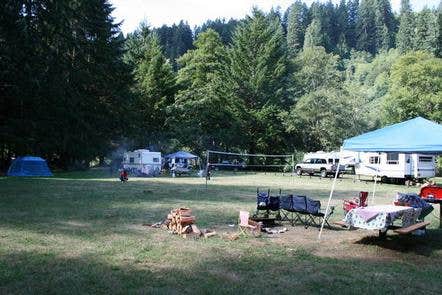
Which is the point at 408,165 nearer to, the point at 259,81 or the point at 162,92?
the point at 259,81

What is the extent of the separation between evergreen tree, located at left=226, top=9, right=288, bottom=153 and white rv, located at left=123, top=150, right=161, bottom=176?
38.8 feet

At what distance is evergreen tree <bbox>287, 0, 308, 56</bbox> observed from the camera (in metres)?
109

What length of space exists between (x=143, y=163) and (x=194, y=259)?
27041 millimetres

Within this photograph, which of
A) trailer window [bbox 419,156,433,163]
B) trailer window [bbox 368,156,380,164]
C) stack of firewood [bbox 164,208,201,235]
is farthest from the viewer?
trailer window [bbox 368,156,380,164]

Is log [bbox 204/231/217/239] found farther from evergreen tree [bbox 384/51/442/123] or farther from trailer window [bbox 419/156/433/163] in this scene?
evergreen tree [bbox 384/51/442/123]

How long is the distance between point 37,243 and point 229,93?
124 ft

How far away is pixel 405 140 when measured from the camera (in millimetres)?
9266

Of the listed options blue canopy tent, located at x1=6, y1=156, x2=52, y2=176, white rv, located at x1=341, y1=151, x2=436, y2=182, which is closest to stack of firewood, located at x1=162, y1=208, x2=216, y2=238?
white rv, located at x1=341, y1=151, x2=436, y2=182

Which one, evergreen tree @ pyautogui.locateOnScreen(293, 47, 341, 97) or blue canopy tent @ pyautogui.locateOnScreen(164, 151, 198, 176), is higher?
evergreen tree @ pyautogui.locateOnScreen(293, 47, 341, 97)

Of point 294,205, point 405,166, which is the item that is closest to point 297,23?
point 405,166

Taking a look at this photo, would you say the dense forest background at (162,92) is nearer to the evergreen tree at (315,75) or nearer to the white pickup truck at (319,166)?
the evergreen tree at (315,75)

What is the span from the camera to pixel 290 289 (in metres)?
5.71

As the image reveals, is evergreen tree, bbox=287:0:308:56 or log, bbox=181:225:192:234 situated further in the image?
evergreen tree, bbox=287:0:308:56

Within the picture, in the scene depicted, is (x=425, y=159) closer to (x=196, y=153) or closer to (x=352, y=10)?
(x=196, y=153)
